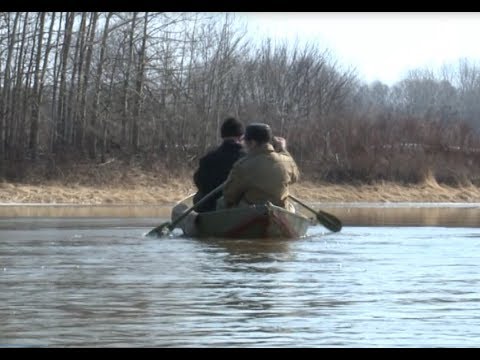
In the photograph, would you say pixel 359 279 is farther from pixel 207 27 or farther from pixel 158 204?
pixel 207 27

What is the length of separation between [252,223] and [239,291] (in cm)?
653

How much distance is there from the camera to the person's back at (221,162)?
2028 centimetres

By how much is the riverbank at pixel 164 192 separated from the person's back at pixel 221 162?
19.5 metres

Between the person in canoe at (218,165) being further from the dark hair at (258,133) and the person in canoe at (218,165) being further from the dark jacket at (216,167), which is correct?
the dark hair at (258,133)

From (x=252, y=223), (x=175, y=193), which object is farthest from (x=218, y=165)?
(x=175, y=193)

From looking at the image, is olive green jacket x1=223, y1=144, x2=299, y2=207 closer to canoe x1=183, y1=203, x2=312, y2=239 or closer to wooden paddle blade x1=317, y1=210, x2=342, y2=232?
canoe x1=183, y1=203, x2=312, y2=239

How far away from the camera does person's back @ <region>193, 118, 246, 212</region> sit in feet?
66.5

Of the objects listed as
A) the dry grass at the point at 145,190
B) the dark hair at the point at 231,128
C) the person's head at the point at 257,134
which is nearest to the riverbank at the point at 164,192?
the dry grass at the point at 145,190

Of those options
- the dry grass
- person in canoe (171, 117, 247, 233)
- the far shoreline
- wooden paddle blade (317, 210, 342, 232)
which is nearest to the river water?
person in canoe (171, 117, 247, 233)

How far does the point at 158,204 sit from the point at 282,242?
72.0 ft

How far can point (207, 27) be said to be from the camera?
53.2 meters

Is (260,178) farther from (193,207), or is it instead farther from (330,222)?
(330,222)

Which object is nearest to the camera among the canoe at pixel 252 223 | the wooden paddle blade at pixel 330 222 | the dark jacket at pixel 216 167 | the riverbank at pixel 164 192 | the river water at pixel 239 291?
the river water at pixel 239 291

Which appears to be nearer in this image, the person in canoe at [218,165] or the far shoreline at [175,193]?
Answer: the person in canoe at [218,165]
